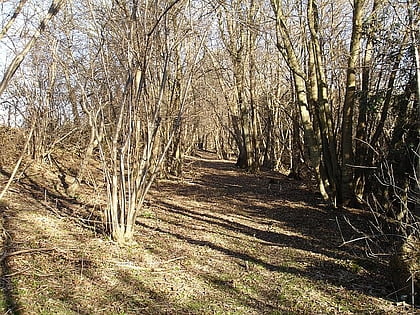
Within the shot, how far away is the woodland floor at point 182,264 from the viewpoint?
14.0 feet

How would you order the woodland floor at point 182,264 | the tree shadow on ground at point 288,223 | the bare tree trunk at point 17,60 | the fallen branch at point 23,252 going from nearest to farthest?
1. the bare tree trunk at point 17,60
2. the woodland floor at point 182,264
3. the fallen branch at point 23,252
4. the tree shadow on ground at point 288,223

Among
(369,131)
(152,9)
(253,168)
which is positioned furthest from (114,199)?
(253,168)

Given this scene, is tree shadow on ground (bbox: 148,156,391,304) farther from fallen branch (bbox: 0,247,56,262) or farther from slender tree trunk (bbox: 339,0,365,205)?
fallen branch (bbox: 0,247,56,262)

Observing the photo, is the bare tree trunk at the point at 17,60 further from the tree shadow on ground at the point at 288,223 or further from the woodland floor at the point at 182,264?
the tree shadow on ground at the point at 288,223

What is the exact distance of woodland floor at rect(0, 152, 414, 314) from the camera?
14.0 feet

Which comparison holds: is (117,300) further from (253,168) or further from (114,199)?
(253,168)

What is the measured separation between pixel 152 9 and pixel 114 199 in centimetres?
292

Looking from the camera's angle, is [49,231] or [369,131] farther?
[369,131]

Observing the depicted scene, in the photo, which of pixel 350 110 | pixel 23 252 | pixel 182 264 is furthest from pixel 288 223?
pixel 23 252

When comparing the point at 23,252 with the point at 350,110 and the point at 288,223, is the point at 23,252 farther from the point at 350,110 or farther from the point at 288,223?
the point at 350,110

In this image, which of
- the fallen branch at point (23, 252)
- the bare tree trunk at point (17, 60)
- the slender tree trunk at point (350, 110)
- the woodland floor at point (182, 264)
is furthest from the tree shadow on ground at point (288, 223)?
the bare tree trunk at point (17, 60)

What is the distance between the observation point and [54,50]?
20.4ft

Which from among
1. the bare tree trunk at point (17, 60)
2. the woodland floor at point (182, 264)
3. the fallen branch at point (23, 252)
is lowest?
the woodland floor at point (182, 264)

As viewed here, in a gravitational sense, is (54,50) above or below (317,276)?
above
